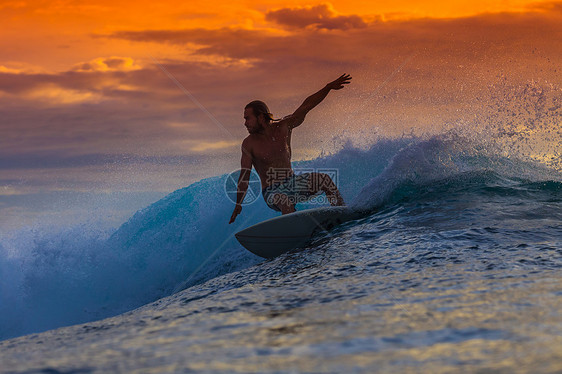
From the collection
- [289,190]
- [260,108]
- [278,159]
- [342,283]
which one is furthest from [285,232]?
[342,283]

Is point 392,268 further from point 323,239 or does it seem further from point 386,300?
point 323,239

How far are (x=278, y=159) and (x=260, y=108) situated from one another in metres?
0.75

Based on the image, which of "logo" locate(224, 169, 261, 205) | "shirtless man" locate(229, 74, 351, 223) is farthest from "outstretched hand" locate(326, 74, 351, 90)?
"logo" locate(224, 169, 261, 205)

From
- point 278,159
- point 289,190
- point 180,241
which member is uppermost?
point 278,159

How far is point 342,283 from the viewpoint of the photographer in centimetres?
375

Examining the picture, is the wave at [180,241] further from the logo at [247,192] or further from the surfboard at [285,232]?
the surfboard at [285,232]

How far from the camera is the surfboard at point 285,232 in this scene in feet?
20.5

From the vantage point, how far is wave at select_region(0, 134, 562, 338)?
750cm

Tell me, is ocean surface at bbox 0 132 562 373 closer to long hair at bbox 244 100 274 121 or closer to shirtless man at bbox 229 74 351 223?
shirtless man at bbox 229 74 351 223

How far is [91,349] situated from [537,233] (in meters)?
4.46

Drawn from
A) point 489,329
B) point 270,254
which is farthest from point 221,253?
point 489,329

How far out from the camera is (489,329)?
2.39 metres

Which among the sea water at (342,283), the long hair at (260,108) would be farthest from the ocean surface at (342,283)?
the long hair at (260,108)

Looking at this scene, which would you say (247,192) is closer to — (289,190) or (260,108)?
(289,190)
